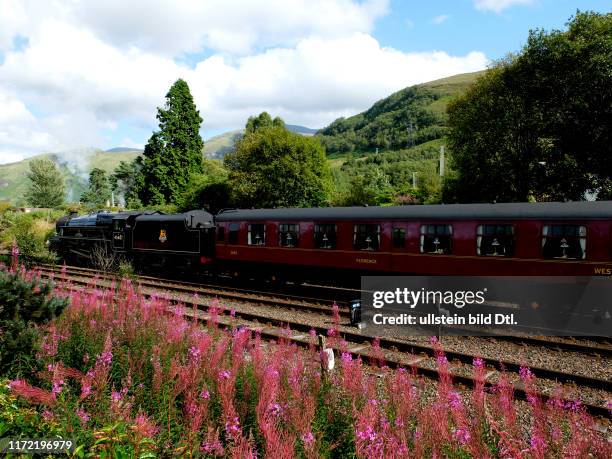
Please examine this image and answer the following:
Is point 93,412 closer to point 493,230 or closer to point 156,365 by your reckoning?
point 156,365

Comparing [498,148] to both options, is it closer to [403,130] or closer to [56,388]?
[56,388]

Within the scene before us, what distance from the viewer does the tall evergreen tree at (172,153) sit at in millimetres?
50125

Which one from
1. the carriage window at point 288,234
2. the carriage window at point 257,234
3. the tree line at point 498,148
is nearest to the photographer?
the carriage window at point 288,234

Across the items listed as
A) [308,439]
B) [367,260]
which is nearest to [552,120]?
[367,260]

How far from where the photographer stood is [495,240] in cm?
1335

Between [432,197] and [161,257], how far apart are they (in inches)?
1016

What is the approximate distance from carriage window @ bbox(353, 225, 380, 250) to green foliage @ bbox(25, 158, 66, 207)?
80.6 m

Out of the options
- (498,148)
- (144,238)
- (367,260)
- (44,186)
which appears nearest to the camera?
(367,260)

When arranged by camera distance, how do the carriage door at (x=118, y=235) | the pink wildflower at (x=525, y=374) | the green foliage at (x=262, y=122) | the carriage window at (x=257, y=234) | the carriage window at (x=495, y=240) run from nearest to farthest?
the pink wildflower at (x=525, y=374)
the carriage window at (x=495, y=240)
the carriage window at (x=257, y=234)
the carriage door at (x=118, y=235)
the green foliage at (x=262, y=122)

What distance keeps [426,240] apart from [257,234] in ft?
24.3

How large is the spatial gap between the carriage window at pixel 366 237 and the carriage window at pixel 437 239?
1.64 meters

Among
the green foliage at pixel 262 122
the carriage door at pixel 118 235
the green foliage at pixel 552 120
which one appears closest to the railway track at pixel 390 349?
the carriage door at pixel 118 235

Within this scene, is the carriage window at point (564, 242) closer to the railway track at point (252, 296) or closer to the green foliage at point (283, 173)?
the railway track at point (252, 296)

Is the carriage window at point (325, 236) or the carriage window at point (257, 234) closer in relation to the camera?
the carriage window at point (325, 236)
